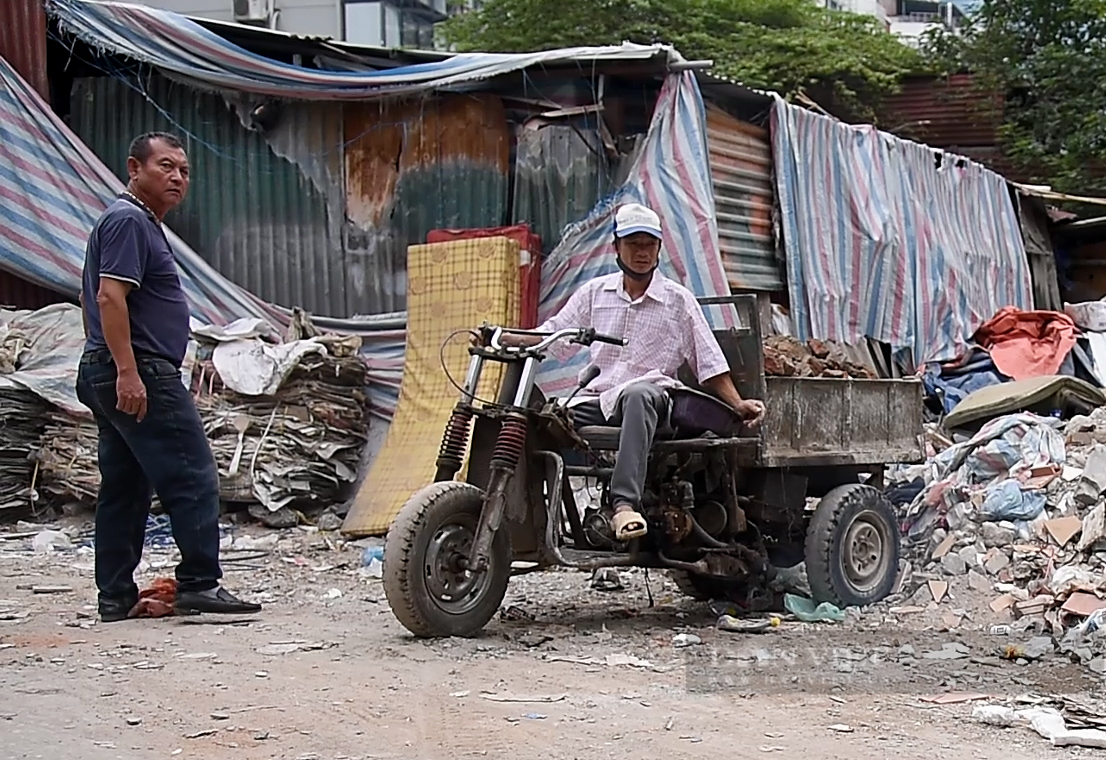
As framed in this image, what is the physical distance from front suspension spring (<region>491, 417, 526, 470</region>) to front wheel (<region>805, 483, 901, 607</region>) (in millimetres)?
1697

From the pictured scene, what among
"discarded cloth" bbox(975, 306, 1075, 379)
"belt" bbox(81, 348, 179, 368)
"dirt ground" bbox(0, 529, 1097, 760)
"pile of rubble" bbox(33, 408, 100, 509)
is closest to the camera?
"dirt ground" bbox(0, 529, 1097, 760)

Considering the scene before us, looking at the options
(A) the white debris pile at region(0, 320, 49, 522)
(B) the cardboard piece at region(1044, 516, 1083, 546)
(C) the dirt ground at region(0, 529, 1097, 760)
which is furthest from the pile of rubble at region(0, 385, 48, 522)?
(B) the cardboard piece at region(1044, 516, 1083, 546)

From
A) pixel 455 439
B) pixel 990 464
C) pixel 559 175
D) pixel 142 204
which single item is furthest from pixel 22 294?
pixel 990 464

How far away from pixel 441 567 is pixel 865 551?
7.62 feet

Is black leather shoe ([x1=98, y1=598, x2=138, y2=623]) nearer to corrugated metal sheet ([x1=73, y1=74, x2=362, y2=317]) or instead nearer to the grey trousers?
the grey trousers

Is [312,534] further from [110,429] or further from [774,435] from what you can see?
[774,435]

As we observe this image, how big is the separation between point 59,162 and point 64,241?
0.61 m

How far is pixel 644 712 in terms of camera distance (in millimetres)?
4371

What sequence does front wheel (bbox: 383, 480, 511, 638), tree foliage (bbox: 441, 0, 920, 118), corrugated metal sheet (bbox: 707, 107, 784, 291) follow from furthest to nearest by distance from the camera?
tree foliage (bbox: 441, 0, 920, 118)
corrugated metal sheet (bbox: 707, 107, 784, 291)
front wheel (bbox: 383, 480, 511, 638)

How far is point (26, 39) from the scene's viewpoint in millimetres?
10148

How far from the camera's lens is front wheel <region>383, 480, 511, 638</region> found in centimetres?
529

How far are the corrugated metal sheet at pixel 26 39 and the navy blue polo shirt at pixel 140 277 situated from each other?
16.3 feet

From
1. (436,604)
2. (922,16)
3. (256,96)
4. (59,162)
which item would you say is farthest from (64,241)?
(922,16)

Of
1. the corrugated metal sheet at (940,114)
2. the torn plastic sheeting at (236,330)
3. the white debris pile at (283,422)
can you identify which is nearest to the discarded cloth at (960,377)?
the white debris pile at (283,422)
